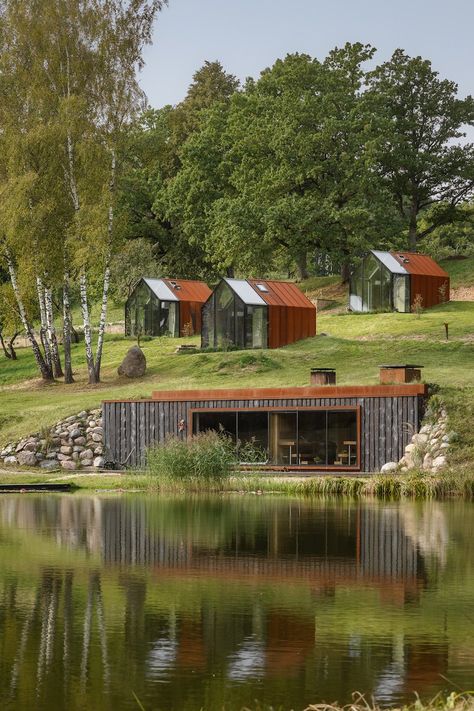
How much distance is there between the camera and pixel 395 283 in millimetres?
57219

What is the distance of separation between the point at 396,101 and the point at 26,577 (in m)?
58.4

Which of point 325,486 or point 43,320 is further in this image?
point 43,320

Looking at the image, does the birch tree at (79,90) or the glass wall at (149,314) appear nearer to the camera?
the birch tree at (79,90)

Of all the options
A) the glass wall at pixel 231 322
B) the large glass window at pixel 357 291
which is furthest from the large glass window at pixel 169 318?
the large glass window at pixel 357 291

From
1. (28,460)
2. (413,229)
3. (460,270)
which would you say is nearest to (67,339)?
(28,460)

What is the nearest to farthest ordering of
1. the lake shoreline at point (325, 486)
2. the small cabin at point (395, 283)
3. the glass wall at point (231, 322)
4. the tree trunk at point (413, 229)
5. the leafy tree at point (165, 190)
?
the lake shoreline at point (325, 486), the glass wall at point (231, 322), the small cabin at point (395, 283), the tree trunk at point (413, 229), the leafy tree at point (165, 190)

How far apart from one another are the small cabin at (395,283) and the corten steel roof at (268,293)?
19.2ft

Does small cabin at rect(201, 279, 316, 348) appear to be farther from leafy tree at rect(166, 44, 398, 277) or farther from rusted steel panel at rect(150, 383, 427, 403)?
rusted steel panel at rect(150, 383, 427, 403)

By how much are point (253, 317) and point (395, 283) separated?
31.1 feet

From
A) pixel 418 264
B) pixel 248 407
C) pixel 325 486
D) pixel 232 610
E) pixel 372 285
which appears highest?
pixel 418 264

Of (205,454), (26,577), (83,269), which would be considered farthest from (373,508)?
(83,269)

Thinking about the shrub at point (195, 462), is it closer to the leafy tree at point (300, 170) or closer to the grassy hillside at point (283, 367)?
the grassy hillside at point (283, 367)

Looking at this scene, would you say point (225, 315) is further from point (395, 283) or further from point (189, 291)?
point (189, 291)

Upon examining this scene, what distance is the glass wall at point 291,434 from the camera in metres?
34.1
